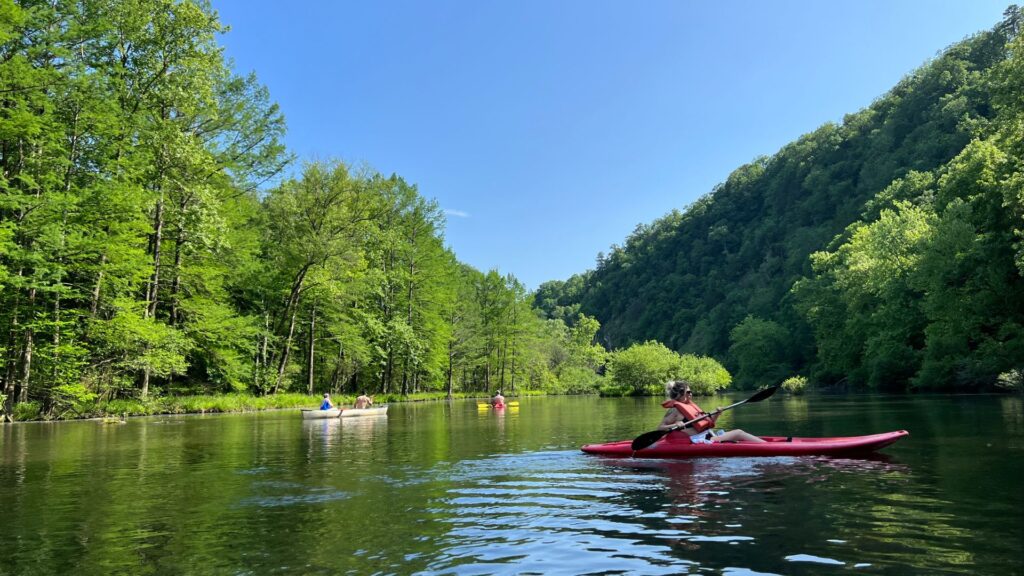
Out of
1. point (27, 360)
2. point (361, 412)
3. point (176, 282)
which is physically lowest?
point (361, 412)

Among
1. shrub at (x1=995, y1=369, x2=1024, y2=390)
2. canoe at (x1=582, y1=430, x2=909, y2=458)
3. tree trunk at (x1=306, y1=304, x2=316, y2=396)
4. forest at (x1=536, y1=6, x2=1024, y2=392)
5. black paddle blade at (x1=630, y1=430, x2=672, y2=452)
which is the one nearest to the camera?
canoe at (x1=582, y1=430, x2=909, y2=458)

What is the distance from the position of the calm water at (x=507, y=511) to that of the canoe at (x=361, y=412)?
473 inches

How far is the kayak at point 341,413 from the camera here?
82.0 ft

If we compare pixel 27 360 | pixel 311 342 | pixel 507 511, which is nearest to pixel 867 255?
pixel 311 342

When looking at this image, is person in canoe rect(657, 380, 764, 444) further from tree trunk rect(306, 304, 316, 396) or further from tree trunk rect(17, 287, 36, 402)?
tree trunk rect(306, 304, 316, 396)

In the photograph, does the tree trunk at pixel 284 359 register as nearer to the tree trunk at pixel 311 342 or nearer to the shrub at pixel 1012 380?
the tree trunk at pixel 311 342

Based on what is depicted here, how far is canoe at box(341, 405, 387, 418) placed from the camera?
26219 mm

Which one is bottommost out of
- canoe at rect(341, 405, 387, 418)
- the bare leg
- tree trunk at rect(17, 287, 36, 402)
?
canoe at rect(341, 405, 387, 418)

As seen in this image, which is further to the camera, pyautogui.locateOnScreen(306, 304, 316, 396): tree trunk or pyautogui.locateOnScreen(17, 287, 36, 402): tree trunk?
pyautogui.locateOnScreen(306, 304, 316, 396): tree trunk

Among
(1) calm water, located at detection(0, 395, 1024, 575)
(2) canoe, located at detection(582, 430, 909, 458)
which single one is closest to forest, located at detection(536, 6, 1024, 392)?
(2) canoe, located at detection(582, 430, 909, 458)

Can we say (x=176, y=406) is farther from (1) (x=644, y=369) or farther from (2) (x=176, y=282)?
(1) (x=644, y=369)

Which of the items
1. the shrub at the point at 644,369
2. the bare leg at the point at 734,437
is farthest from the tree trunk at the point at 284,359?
the shrub at the point at 644,369

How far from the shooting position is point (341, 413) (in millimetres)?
25906

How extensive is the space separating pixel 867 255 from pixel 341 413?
48.7 meters
